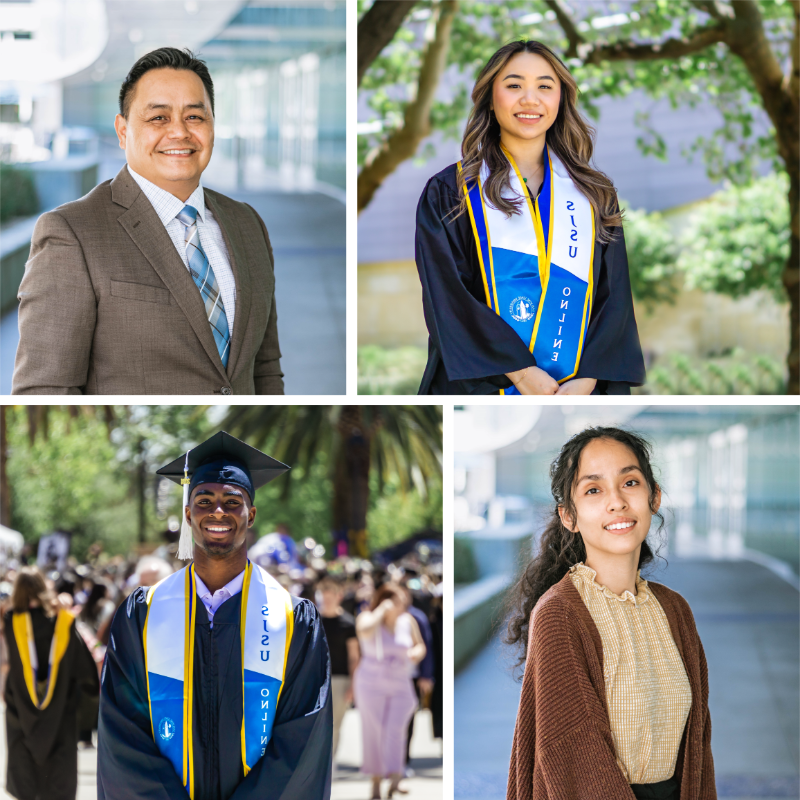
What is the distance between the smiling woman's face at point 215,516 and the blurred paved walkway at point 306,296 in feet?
2.09

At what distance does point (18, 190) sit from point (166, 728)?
178cm

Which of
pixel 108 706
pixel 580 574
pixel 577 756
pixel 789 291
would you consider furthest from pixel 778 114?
pixel 108 706

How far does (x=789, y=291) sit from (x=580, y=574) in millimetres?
3008

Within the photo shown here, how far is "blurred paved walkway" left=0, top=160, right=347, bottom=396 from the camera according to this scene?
3.18m

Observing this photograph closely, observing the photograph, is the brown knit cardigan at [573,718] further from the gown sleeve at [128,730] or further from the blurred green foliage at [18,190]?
the blurred green foliage at [18,190]

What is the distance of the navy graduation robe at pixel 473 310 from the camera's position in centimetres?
270

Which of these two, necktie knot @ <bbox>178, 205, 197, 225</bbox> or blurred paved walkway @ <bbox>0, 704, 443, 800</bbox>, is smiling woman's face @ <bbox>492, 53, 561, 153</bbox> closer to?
necktie knot @ <bbox>178, 205, 197, 225</bbox>

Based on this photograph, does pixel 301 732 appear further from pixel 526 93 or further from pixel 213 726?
pixel 526 93

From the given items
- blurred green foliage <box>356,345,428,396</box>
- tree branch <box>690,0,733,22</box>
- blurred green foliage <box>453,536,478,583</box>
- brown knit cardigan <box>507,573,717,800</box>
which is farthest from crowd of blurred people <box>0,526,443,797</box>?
tree branch <box>690,0,733,22</box>

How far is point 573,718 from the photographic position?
2416 millimetres

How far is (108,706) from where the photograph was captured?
2562 millimetres

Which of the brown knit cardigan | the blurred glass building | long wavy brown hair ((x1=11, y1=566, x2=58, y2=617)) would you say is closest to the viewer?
the brown knit cardigan

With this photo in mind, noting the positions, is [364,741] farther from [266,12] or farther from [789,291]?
[266,12]

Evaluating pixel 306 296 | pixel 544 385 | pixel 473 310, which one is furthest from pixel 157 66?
pixel 544 385
